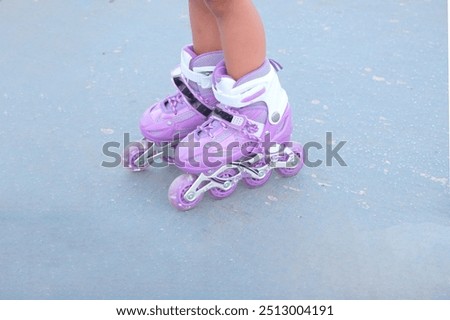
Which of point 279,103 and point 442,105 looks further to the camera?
point 442,105

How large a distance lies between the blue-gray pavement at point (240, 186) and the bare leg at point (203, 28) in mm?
281

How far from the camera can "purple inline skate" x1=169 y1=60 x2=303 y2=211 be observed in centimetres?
102

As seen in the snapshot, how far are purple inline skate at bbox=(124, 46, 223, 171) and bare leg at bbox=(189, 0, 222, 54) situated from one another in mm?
22

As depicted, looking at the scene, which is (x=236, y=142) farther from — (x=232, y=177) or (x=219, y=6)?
(x=219, y=6)

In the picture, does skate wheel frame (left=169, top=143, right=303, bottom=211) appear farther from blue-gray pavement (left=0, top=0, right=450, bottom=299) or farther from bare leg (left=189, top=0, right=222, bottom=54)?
bare leg (left=189, top=0, right=222, bottom=54)

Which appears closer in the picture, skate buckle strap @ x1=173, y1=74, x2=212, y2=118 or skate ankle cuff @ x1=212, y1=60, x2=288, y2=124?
skate ankle cuff @ x1=212, y1=60, x2=288, y2=124

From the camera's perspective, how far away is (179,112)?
44.5 inches

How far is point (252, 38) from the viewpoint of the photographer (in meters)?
0.99

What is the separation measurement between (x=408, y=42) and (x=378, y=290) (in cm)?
81

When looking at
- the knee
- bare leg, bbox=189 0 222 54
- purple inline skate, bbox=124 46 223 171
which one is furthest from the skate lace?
the knee

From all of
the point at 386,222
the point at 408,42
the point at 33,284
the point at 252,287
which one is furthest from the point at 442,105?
the point at 33,284

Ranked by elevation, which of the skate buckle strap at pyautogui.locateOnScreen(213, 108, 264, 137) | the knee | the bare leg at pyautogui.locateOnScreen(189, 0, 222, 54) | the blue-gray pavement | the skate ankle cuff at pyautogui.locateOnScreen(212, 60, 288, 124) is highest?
the knee
